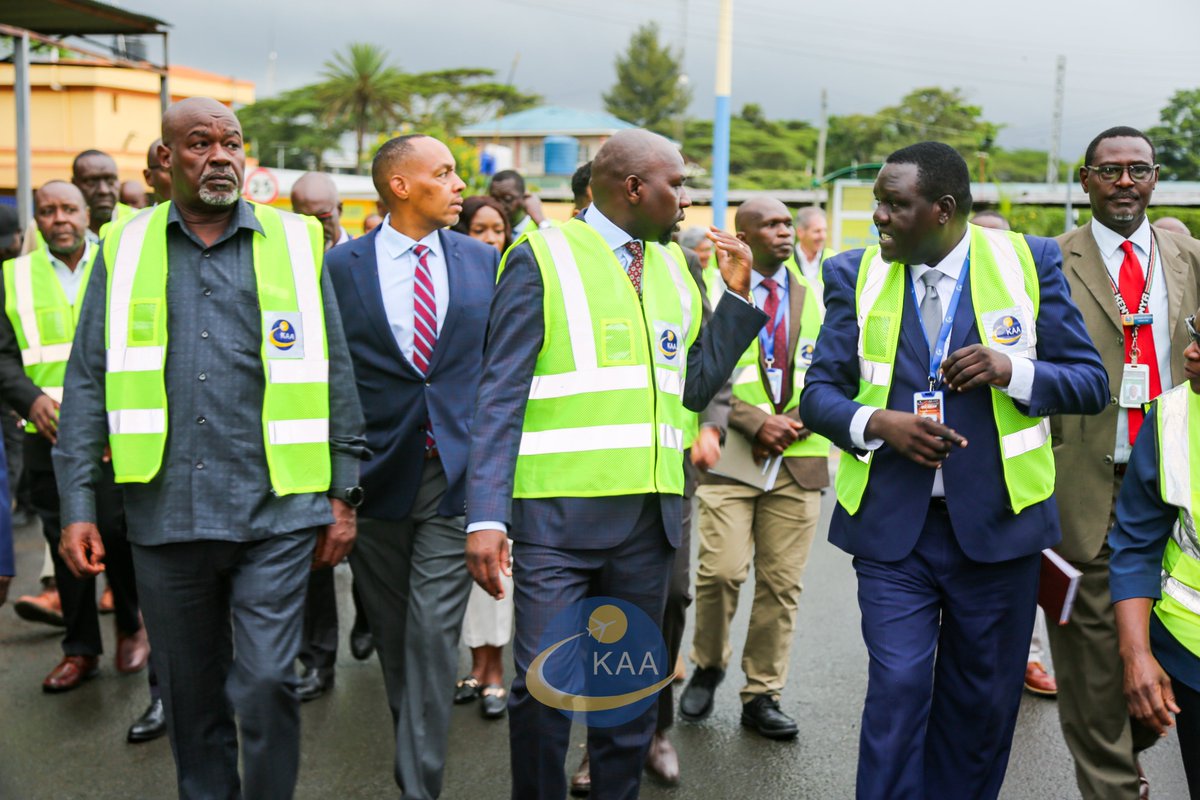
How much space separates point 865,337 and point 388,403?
1750 millimetres

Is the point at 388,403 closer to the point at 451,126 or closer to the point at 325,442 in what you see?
the point at 325,442

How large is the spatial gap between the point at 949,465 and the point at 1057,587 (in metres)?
0.53

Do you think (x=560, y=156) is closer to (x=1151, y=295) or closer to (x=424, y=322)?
(x=424, y=322)

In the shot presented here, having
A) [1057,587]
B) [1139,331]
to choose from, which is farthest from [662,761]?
[1139,331]

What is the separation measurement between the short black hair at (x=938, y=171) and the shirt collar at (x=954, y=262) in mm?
96

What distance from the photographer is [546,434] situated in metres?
3.68

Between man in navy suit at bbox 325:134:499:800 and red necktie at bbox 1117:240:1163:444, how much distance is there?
7.63 feet

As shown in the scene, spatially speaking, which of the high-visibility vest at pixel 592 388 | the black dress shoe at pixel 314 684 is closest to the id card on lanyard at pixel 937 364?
the high-visibility vest at pixel 592 388

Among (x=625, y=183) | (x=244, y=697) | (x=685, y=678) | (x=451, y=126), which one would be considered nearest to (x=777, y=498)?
(x=685, y=678)

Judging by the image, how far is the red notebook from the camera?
3.66 meters

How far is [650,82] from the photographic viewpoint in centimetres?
9744

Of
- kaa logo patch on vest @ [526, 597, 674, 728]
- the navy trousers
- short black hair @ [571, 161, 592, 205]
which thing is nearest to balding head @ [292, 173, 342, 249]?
short black hair @ [571, 161, 592, 205]

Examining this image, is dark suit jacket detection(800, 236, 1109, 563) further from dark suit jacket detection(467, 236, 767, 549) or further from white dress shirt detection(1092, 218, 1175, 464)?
white dress shirt detection(1092, 218, 1175, 464)

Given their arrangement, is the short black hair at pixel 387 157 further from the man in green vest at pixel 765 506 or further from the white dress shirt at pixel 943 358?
the white dress shirt at pixel 943 358
